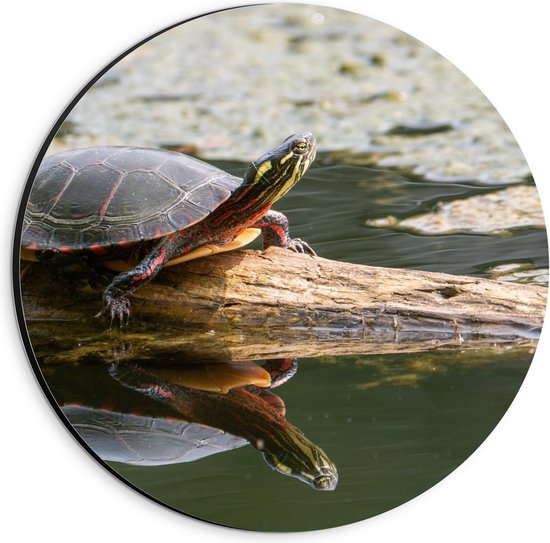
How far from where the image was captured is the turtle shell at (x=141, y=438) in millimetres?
1896

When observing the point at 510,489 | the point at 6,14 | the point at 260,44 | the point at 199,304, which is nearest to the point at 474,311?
the point at 510,489

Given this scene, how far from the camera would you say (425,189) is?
214 centimetres

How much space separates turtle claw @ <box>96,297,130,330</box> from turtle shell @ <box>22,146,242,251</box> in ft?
0.47

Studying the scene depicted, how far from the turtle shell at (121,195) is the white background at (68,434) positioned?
10cm

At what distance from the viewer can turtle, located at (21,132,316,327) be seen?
6.40 feet

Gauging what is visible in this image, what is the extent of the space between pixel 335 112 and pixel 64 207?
723 mm

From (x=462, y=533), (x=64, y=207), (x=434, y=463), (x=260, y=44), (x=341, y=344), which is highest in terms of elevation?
(x=260, y=44)

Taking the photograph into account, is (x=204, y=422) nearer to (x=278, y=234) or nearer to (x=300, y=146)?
(x=278, y=234)

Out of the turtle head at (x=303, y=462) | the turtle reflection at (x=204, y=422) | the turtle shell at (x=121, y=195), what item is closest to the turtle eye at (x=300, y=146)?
the turtle shell at (x=121, y=195)

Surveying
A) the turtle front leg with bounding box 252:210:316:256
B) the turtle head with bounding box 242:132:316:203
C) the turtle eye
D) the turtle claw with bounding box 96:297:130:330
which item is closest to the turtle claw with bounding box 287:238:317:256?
the turtle front leg with bounding box 252:210:316:256

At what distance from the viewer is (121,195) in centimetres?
204

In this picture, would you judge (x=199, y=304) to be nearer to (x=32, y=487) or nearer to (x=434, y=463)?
(x=32, y=487)

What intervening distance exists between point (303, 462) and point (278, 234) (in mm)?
586

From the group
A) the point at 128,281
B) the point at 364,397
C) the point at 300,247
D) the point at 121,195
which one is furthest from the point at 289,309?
the point at 121,195
